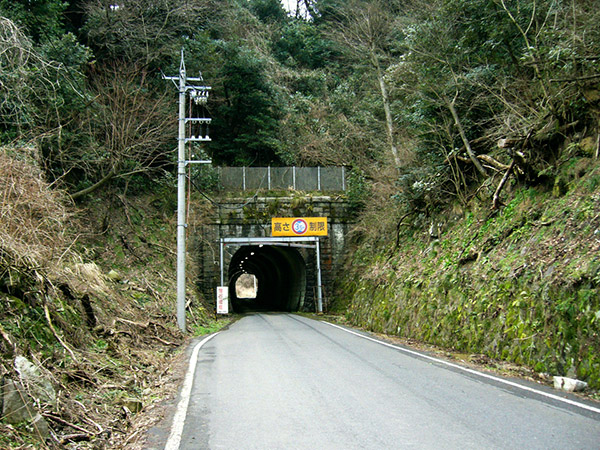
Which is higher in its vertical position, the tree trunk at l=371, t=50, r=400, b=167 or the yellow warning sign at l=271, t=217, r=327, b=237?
the tree trunk at l=371, t=50, r=400, b=167

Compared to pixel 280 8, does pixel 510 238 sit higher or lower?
lower

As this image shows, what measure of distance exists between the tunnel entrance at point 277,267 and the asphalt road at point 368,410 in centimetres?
1563

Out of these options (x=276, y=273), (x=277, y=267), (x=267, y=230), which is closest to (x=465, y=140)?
(x=267, y=230)

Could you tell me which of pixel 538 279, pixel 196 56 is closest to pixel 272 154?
pixel 196 56

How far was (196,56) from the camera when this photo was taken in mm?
24656

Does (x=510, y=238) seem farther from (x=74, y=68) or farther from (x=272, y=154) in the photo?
(x=272, y=154)

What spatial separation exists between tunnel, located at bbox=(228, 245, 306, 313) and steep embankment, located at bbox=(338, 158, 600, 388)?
1302 centimetres

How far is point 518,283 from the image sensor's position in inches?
338

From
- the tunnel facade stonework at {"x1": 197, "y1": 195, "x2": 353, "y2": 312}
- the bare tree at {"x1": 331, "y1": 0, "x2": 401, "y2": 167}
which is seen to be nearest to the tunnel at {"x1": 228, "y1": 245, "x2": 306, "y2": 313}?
the tunnel facade stonework at {"x1": 197, "y1": 195, "x2": 353, "y2": 312}

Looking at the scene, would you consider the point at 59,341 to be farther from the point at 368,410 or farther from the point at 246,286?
the point at 246,286

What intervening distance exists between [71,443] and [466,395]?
4367 mm

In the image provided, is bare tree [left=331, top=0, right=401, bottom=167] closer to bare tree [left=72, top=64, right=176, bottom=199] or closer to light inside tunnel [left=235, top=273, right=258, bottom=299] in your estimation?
bare tree [left=72, top=64, right=176, bottom=199]

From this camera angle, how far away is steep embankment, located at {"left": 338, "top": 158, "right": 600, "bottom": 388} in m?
6.77

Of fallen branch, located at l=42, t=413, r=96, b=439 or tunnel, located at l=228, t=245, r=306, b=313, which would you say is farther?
tunnel, located at l=228, t=245, r=306, b=313
